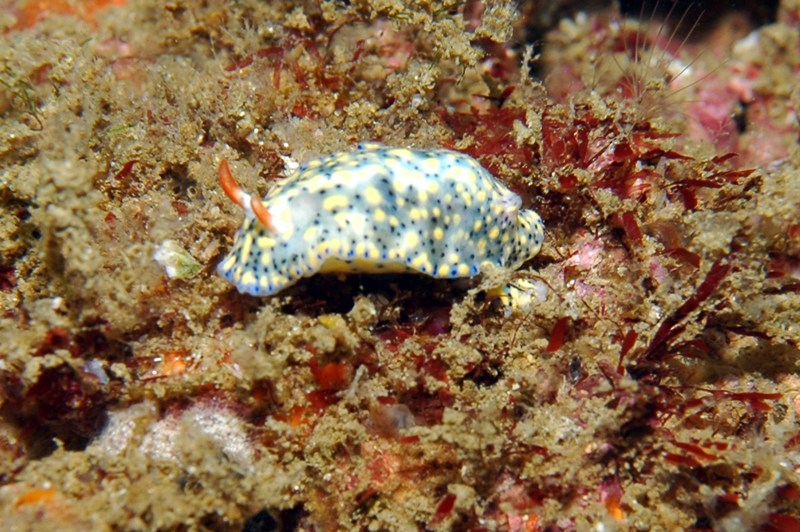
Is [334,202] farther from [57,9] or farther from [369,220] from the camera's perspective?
[57,9]

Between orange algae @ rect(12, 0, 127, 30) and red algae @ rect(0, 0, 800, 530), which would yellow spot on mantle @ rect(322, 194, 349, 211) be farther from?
orange algae @ rect(12, 0, 127, 30)

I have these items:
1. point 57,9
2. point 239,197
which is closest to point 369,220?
point 239,197

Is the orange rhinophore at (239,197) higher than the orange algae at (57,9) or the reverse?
the reverse

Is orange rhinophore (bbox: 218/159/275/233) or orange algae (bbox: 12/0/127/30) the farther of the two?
orange algae (bbox: 12/0/127/30)

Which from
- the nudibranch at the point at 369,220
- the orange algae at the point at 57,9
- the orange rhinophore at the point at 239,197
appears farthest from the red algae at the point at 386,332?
the orange algae at the point at 57,9

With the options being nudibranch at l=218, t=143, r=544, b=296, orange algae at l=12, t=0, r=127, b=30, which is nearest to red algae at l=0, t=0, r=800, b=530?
nudibranch at l=218, t=143, r=544, b=296

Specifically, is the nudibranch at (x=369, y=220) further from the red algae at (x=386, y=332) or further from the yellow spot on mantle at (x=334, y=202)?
the red algae at (x=386, y=332)

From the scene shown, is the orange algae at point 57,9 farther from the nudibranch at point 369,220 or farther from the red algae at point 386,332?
the nudibranch at point 369,220

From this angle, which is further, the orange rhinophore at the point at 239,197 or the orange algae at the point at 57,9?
the orange algae at the point at 57,9

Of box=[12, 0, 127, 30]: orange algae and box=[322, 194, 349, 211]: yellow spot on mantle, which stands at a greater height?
box=[12, 0, 127, 30]: orange algae

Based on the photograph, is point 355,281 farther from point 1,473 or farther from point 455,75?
point 455,75
